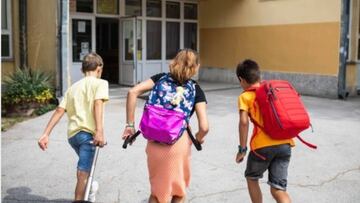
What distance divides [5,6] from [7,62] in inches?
58.9

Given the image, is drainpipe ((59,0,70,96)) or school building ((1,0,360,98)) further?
school building ((1,0,360,98))

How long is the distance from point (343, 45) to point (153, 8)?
6392 millimetres

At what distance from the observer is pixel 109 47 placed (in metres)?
17.4

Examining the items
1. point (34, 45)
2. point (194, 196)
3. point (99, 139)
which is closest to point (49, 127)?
point (99, 139)

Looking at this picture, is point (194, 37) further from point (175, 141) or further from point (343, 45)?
point (175, 141)

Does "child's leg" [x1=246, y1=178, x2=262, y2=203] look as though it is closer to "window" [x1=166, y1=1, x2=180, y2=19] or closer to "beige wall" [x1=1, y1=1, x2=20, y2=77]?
"beige wall" [x1=1, y1=1, x2=20, y2=77]

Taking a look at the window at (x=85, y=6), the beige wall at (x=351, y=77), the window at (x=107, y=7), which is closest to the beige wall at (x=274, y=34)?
the beige wall at (x=351, y=77)

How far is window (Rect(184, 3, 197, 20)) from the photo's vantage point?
17.2m

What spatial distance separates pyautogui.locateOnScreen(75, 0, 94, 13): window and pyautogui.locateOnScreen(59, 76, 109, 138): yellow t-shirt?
35.0 ft

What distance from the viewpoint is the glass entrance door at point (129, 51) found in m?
15.1

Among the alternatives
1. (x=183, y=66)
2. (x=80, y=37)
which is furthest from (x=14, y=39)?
(x=183, y=66)

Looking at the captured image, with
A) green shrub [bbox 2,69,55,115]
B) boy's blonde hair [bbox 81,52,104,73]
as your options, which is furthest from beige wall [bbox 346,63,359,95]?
boy's blonde hair [bbox 81,52,104,73]

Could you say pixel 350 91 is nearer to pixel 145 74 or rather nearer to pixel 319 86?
pixel 319 86

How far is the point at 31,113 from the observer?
34.0 feet
